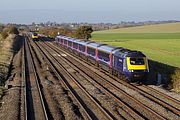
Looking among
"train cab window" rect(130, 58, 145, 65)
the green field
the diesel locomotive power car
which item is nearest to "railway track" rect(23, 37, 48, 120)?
the diesel locomotive power car

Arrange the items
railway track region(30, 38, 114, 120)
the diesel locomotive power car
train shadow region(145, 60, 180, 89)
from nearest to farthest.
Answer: railway track region(30, 38, 114, 120), the diesel locomotive power car, train shadow region(145, 60, 180, 89)

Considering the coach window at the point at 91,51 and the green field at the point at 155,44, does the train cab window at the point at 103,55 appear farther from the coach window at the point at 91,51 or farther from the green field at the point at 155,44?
the green field at the point at 155,44

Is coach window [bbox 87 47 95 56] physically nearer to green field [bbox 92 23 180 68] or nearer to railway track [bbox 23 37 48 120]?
green field [bbox 92 23 180 68]

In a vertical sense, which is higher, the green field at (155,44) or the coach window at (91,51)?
the coach window at (91,51)

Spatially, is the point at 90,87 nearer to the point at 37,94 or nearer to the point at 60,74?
the point at 37,94

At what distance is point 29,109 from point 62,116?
2.52 m

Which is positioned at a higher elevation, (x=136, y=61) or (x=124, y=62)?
(x=136, y=61)

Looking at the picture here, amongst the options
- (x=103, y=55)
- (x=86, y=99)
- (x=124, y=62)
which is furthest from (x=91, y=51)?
(x=86, y=99)

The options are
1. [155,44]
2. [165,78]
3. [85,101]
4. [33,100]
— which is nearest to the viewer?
[85,101]

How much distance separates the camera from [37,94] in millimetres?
24094

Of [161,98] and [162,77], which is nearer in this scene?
[161,98]

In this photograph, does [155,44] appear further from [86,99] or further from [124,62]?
[86,99]

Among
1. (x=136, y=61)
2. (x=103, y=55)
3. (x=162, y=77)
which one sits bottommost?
(x=162, y=77)

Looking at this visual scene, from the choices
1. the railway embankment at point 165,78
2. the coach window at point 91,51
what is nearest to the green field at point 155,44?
the railway embankment at point 165,78
